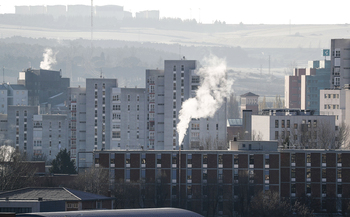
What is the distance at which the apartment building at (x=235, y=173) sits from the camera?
73.3 meters

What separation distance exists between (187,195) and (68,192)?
59.7ft

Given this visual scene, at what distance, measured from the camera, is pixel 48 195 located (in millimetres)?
57312

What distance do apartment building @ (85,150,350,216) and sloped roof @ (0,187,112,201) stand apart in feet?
49.0

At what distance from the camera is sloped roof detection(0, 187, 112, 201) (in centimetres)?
5628

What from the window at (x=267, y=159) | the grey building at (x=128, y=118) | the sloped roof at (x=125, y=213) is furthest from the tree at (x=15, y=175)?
the sloped roof at (x=125, y=213)

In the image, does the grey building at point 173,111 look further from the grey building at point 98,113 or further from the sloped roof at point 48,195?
the sloped roof at point 48,195

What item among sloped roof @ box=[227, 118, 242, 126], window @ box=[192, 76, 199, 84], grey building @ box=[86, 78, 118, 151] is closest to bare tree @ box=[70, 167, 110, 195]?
window @ box=[192, 76, 199, 84]

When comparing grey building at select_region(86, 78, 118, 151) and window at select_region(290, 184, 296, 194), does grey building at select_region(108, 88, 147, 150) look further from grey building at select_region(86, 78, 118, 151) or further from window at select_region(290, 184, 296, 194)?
window at select_region(290, 184, 296, 194)

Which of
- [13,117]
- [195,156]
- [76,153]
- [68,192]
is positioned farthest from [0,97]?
[68,192]

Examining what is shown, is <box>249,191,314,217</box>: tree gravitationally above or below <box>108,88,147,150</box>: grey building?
below

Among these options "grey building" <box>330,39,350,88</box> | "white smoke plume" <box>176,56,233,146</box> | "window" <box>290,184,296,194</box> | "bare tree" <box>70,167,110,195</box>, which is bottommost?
"window" <box>290,184,296,194</box>

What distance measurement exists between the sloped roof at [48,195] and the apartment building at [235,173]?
14927 millimetres

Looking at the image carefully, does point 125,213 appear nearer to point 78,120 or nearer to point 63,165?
point 63,165

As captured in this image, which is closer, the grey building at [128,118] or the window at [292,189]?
the window at [292,189]
